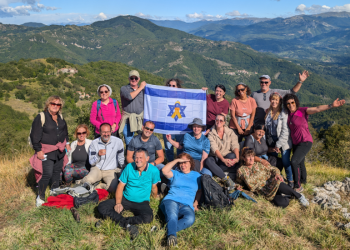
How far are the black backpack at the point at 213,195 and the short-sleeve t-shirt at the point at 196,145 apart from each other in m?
1.11

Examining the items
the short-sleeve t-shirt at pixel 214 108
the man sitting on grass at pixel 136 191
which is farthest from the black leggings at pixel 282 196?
the man sitting on grass at pixel 136 191

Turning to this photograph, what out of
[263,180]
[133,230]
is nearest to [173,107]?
[263,180]

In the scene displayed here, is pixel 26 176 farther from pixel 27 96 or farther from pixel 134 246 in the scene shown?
pixel 27 96

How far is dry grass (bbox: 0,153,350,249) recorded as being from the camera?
13.4 ft

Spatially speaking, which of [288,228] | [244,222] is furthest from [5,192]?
[288,228]

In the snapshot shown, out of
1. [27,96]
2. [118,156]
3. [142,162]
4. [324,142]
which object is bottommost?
[324,142]

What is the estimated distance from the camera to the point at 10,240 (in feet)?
13.3

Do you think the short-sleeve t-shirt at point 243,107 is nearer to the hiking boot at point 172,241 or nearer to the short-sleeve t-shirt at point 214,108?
the short-sleeve t-shirt at point 214,108

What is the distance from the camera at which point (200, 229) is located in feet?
14.8

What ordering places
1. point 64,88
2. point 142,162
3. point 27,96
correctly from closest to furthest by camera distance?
point 142,162 → point 27,96 → point 64,88

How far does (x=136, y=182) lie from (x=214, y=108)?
370 centimetres

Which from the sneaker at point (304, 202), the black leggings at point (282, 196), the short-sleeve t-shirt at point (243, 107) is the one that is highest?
the short-sleeve t-shirt at point (243, 107)

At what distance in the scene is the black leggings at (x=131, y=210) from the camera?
4453 millimetres

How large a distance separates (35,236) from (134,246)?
1973 millimetres
